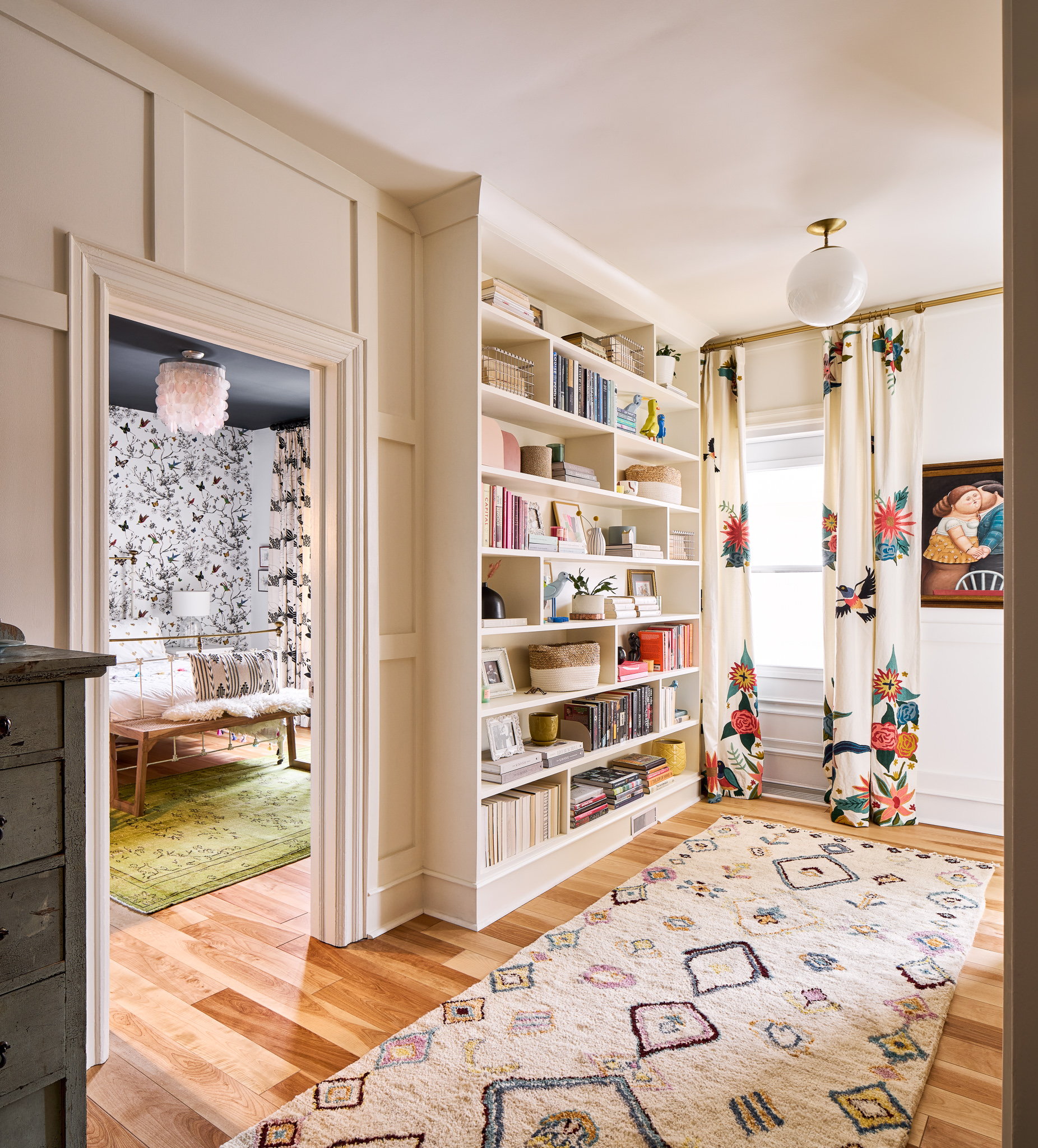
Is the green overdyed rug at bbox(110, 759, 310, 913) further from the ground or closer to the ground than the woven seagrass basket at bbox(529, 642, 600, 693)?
closer to the ground

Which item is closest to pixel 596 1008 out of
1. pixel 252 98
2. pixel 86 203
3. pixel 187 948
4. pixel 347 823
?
pixel 347 823

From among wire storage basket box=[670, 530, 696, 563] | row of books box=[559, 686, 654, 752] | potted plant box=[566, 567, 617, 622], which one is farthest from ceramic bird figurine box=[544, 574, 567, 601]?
wire storage basket box=[670, 530, 696, 563]

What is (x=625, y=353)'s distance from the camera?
390 centimetres

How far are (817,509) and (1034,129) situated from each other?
3.78 m

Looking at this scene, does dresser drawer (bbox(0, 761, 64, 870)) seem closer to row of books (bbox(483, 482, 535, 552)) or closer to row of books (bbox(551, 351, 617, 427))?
row of books (bbox(483, 482, 535, 552))

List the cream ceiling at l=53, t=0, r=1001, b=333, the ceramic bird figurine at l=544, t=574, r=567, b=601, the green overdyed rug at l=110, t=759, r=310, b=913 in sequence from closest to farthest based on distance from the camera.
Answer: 1. the cream ceiling at l=53, t=0, r=1001, b=333
2. the green overdyed rug at l=110, t=759, r=310, b=913
3. the ceramic bird figurine at l=544, t=574, r=567, b=601

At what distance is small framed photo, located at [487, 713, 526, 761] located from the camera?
2.99 meters

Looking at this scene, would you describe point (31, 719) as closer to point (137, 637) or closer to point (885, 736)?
point (885, 736)

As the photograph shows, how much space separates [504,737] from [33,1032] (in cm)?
190

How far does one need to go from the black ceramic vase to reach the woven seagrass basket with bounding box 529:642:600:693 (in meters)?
0.40

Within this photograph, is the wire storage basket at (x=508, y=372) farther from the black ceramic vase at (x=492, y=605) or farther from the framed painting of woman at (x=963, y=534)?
the framed painting of woman at (x=963, y=534)

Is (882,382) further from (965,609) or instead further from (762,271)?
(965,609)

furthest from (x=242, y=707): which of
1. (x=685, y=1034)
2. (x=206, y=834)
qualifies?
(x=685, y=1034)

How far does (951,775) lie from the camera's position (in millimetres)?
3998
